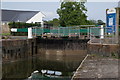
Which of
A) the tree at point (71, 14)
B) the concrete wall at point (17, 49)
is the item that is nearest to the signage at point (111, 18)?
the concrete wall at point (17, 49)

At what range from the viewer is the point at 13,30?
24.5 meters

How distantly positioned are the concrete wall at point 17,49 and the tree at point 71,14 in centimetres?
1285

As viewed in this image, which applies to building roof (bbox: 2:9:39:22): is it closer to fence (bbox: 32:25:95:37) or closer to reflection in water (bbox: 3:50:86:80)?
fence (bbox: 32:25:95:37)

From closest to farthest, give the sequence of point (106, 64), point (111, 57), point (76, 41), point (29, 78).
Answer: point (106, 64) → point (111, 57) → point (29, 78) → point (76, 41)

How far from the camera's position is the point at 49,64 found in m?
16.0

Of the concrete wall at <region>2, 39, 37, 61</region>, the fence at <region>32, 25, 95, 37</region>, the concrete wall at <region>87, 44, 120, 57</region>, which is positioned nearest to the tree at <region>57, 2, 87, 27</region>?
the fence at <region>32, 25, 95, 37</region>

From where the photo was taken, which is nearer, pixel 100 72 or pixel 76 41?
pixel 100 72

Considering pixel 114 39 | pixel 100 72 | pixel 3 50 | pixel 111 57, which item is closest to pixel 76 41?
pixel 3 50

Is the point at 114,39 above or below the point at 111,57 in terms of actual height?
above

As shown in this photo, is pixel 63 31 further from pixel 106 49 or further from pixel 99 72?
pixel 99 72

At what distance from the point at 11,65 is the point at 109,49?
8.46 m

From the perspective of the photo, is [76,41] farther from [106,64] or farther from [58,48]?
[106,64]

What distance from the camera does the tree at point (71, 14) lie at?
100ft

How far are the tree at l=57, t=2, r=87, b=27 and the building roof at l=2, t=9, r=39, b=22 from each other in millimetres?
10840
